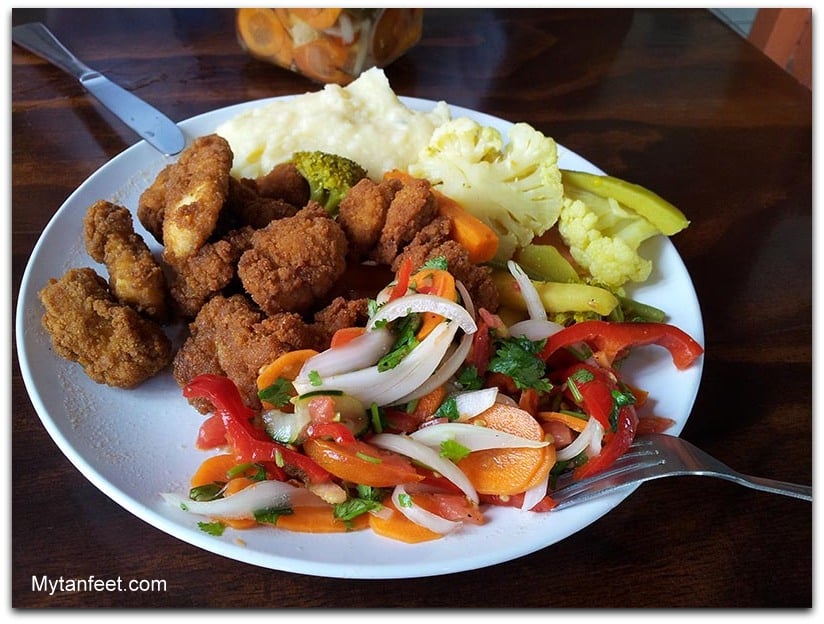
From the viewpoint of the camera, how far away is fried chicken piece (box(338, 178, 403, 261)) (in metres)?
2.38

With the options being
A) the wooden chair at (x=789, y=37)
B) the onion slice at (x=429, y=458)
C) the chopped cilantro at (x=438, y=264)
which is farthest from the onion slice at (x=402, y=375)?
the wooden chair at (x=789, y=37)

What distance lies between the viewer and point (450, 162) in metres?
2.71

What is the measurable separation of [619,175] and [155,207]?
7.39ft

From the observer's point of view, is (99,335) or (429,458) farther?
(99,335)

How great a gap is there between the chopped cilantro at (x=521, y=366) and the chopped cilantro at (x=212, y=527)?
2.88 ft

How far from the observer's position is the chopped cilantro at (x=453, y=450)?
74.5 inches

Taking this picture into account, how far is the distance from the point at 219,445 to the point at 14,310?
1021mm

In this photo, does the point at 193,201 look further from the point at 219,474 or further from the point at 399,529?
the point at 399,529

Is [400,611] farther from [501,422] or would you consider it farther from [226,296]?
[226,296]

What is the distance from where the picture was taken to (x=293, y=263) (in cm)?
216

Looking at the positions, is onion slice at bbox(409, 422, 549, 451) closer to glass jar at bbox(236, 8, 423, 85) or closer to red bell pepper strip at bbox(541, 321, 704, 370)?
red bell pepper strip at bbox(541, 321, 704, 370)

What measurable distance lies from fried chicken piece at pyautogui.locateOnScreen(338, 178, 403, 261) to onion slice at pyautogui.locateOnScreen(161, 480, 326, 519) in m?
0.90

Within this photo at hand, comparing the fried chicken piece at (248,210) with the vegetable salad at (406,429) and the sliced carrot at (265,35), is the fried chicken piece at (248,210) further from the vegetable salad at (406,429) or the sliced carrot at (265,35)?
the sliced carrot at (265,35)

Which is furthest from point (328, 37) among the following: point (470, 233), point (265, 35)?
point (470, 233)
